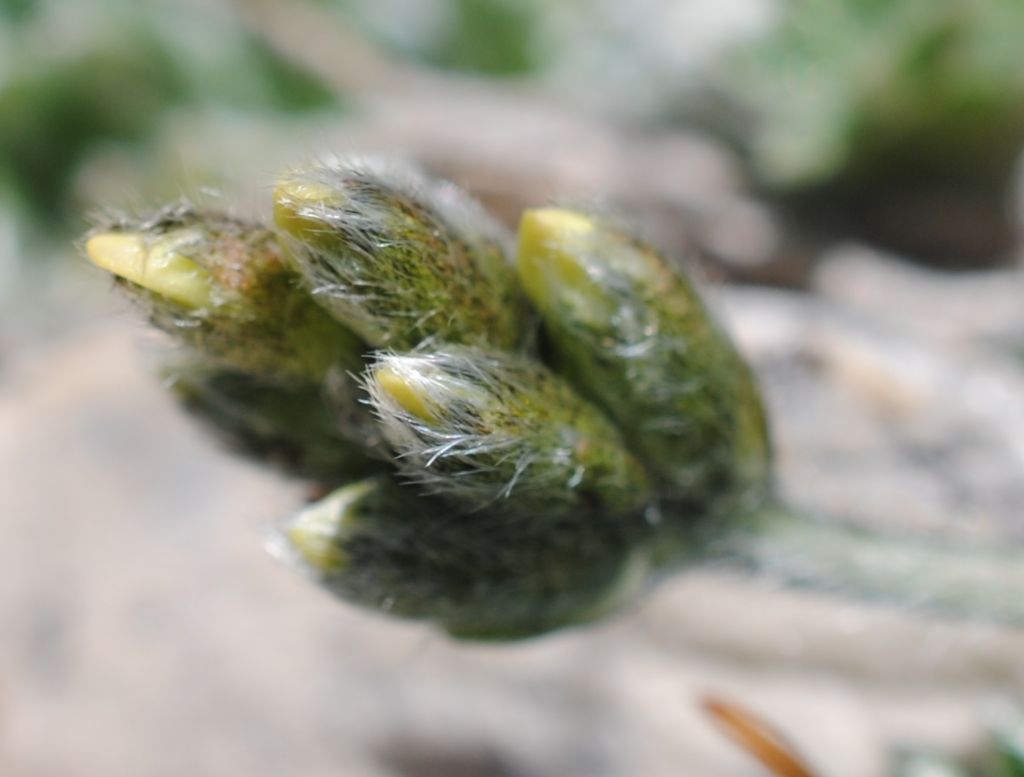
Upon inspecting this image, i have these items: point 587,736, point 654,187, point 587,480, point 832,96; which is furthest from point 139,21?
point 587,480

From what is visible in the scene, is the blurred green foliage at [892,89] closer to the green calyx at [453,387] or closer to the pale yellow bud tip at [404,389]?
the green calyx at [453,387]

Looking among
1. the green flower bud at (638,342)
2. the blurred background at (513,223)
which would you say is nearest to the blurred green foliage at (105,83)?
the blurred background at (513,223)

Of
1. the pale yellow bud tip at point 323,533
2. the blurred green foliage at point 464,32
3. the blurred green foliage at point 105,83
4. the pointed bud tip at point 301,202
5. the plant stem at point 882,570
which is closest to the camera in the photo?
the pointed bud tip at point 301,202

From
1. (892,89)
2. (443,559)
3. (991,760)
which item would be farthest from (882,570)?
(892,89)

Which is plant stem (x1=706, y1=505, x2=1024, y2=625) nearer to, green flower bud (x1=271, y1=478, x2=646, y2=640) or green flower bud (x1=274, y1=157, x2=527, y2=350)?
green flower bud (x1=271, y1=478, x2=646, y2=640)

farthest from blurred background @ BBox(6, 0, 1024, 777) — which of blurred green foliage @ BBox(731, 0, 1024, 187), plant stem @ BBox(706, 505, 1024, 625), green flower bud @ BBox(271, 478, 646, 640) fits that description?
green flower bud @ BBox(271, 478, 646, 640)

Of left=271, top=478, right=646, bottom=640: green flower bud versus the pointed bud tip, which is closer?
the pointed bud tip
